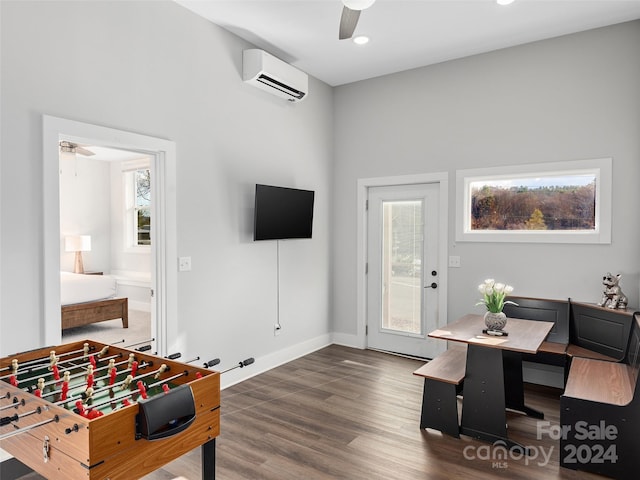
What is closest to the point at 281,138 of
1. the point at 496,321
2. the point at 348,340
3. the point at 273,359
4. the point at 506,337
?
the point at 273,359

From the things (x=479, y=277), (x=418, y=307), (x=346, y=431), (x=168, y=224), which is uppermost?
(x=168, y=224)

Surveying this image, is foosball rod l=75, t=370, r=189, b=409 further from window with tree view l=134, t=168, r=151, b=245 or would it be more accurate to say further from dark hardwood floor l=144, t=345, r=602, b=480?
window with tree view l=134, t=168, r=151, b=245

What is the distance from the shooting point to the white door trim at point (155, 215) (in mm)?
2598

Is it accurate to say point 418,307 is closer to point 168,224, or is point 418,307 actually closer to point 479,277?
point 479,277

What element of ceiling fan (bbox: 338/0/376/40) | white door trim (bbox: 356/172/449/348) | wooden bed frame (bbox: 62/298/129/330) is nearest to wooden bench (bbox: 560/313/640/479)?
white door trim (bbox: 356/172/449/348)

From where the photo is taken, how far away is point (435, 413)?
3.03 metres

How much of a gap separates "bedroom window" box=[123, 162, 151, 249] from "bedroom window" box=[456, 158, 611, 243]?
5.16 m

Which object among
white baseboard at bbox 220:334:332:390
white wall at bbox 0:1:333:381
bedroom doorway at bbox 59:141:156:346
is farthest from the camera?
bedroom doorway at bbox 59:141:156:346

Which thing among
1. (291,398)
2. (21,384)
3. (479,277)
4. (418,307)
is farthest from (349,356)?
(21,384)

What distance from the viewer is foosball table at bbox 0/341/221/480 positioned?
1.39 metres

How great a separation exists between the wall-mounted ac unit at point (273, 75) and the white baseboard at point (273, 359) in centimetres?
278

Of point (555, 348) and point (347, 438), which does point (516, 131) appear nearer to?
point (555, 348)

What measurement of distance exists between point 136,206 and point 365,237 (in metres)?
4.32

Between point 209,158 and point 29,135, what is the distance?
145 cm
